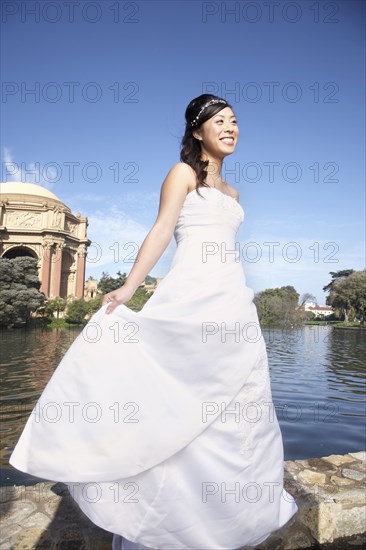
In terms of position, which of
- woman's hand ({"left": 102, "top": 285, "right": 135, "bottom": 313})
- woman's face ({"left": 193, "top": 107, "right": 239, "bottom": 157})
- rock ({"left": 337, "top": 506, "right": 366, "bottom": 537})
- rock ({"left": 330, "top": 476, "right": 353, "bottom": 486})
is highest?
woman's face ({"left": 193, "top": 107, "right": 239, "bottom": 157})

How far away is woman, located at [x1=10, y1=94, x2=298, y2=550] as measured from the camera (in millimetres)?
1709

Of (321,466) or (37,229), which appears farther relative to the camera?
(37,229)

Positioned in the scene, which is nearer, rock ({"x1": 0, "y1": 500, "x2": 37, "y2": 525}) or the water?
rock ({"x1": 0, "y1": 500, "x2": 37, "y2": 525})

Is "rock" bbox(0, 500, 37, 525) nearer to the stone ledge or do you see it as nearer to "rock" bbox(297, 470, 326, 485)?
the stone ledge

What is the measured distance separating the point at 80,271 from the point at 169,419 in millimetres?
53921

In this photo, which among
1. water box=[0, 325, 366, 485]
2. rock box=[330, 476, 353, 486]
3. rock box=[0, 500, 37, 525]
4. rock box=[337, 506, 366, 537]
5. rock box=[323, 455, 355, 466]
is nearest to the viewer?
rock box=[0, 500, 37, 525]

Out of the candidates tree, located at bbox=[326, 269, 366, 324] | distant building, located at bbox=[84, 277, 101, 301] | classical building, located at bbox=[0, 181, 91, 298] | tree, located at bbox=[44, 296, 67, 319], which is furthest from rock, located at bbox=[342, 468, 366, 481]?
distant building, located at bbox=[84, 277, 101, 301]

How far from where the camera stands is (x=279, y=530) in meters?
2.45

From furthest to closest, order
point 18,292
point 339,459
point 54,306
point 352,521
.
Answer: point 54,306, point 18,292, point 339,459, point 352,521

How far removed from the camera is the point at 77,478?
1.68m

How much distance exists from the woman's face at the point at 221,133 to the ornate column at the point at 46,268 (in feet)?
158

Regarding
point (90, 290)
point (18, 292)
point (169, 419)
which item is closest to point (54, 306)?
point (18, 292)

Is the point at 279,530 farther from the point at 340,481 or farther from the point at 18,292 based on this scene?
the point at 18,292

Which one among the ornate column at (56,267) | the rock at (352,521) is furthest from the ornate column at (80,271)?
the rock at (352,521)
